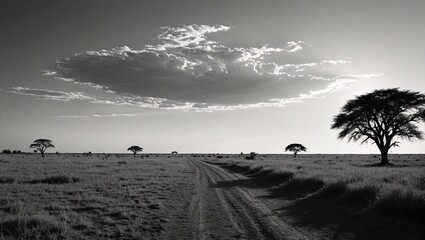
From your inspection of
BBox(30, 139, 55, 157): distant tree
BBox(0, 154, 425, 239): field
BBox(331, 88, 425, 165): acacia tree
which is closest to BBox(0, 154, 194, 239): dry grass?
BBox(0, 154, 425, 239): field

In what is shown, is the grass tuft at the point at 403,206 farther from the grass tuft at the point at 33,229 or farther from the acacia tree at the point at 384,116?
the acacia tree at the point at 384,116

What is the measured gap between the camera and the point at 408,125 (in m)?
43.2

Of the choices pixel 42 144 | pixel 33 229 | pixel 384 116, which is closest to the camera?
pixel 33 229

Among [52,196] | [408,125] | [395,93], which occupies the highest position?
[395,93]

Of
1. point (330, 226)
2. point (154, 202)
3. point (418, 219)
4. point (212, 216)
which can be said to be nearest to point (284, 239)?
point (330, 226)

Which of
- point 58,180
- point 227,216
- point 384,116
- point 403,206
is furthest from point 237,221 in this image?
point 384,116

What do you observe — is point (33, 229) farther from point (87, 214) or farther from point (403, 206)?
point (403, 206)

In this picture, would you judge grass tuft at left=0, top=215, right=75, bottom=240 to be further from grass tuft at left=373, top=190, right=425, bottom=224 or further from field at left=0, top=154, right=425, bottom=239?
grass tuft at left=373, top=190, right=425, bottom=224

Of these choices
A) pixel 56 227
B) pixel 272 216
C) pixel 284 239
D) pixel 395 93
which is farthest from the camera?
pixel 395 93

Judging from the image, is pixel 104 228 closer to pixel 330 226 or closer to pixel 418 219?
pixel 330 226

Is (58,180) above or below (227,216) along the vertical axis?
below

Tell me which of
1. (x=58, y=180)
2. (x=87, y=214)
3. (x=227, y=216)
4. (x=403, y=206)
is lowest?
(x=58, y=180)

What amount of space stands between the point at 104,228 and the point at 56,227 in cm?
146

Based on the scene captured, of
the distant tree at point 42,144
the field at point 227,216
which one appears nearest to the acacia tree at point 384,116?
the field at point 227,216
